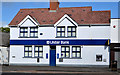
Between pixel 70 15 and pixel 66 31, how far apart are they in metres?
2.96

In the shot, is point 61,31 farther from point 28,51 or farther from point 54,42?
point 28,51

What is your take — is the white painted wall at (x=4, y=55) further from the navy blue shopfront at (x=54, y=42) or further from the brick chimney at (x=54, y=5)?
the brick chimney at (x=54, y=5)

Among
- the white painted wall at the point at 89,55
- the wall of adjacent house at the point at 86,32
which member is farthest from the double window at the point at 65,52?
the wall of adjacent house at the point at 86,32

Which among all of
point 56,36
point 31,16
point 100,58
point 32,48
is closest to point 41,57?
point 32,48

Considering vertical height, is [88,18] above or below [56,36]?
above

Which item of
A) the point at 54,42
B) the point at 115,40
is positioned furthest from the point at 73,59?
the point at 115,40

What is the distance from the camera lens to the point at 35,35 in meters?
25.5

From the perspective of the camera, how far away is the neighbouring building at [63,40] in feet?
79.8

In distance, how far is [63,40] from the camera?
2467 cm

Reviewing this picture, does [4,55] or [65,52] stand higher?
[65,52]

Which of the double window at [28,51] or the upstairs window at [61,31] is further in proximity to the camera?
the double window at [28,51]

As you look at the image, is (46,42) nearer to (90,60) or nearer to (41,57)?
(41,57)

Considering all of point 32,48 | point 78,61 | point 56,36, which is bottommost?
point 78,61

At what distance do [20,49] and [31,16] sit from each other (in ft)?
15.7
